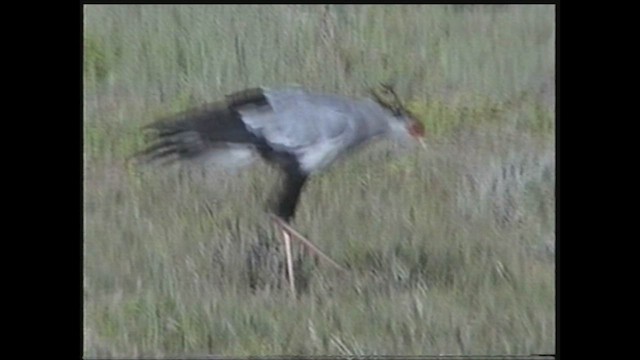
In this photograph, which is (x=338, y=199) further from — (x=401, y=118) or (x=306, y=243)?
(x=401, y=118)

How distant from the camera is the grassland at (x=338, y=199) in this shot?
3119 mm

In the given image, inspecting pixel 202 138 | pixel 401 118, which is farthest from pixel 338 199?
pixel 202 138

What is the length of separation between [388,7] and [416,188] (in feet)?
1.38


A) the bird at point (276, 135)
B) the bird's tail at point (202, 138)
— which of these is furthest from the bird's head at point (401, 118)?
the bird's tail at point (202, 138)

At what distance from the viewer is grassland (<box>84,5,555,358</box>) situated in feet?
10.2

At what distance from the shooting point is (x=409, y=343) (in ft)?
10.3

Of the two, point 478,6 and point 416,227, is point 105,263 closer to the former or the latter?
point 416,227

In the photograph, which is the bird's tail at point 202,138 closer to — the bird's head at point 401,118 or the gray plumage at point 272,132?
the gray plumage at point 272,132

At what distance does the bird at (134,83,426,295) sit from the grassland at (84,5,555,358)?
0.09 feet

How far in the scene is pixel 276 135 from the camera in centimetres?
313

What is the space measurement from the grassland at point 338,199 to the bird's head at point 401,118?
1.0 inches

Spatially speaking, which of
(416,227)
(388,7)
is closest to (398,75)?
(388,7)

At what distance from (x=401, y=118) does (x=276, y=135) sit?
29 centimetres

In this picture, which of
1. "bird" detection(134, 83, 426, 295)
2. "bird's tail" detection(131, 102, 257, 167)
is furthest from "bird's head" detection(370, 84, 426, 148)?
"bird's tail" detection(131, 102, 257, 167)
